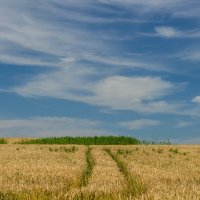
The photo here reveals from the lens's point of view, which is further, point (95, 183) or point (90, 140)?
point (90, 140)

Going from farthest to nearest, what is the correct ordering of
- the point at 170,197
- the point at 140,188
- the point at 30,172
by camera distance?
the point at 30,172
the point at 140,188
the point at 170,197

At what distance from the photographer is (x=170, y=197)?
11.0m

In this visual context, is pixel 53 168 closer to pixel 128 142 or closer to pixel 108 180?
pixel 108 180

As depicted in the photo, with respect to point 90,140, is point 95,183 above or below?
below

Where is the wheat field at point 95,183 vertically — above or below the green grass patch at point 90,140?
below

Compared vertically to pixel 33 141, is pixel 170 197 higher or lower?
lower

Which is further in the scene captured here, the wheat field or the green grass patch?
the green grass patch

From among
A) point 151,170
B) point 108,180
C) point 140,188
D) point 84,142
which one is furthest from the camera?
point 84,142

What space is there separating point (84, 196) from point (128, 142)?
1829 inches

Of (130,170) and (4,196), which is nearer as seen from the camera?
(4,196)

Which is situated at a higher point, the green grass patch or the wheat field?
the green grass patch

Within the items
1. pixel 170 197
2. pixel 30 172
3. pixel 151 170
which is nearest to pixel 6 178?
pixel 30 172

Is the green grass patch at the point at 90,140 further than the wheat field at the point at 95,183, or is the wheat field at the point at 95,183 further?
the green grass patch at the point at 90,140

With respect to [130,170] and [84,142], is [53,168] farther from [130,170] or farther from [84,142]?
[84,142]
